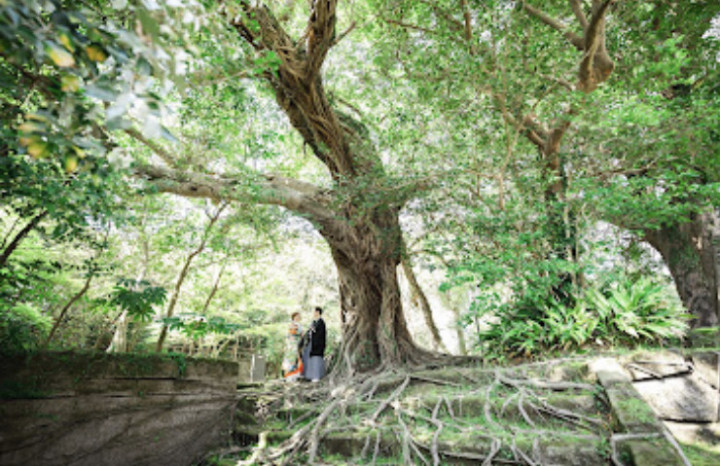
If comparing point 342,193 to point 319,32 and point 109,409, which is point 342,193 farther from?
point 109,409

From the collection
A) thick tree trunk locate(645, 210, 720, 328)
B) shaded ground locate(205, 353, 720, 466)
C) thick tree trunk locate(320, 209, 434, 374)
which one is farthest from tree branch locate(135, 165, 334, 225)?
thick tree trunk locate(645, 210, 720, 328)

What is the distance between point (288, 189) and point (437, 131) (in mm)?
2590

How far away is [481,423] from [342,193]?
3061 mm

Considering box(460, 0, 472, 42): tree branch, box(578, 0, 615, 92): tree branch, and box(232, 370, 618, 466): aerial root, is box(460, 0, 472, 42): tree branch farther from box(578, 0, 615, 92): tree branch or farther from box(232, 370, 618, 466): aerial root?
box(232, 370, 618, 466): aerial root

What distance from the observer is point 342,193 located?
5.00 meters

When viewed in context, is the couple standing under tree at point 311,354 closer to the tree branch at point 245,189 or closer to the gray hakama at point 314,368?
the gray hakama at point 314,368

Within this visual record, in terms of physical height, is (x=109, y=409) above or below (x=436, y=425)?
above

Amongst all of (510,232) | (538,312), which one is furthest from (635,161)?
(538,312)

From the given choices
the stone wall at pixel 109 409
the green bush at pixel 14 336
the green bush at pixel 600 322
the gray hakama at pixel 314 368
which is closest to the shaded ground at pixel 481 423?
the stone wall at pixel 109 409

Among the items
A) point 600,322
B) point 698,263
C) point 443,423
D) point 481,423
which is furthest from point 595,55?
point 443,423

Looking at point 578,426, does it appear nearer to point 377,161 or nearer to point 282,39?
point 377,161

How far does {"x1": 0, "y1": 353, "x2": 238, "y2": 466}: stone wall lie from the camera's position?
239cm

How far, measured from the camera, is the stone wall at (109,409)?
239cm

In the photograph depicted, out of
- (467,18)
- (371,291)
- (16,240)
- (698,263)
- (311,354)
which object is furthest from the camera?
(371,291)
